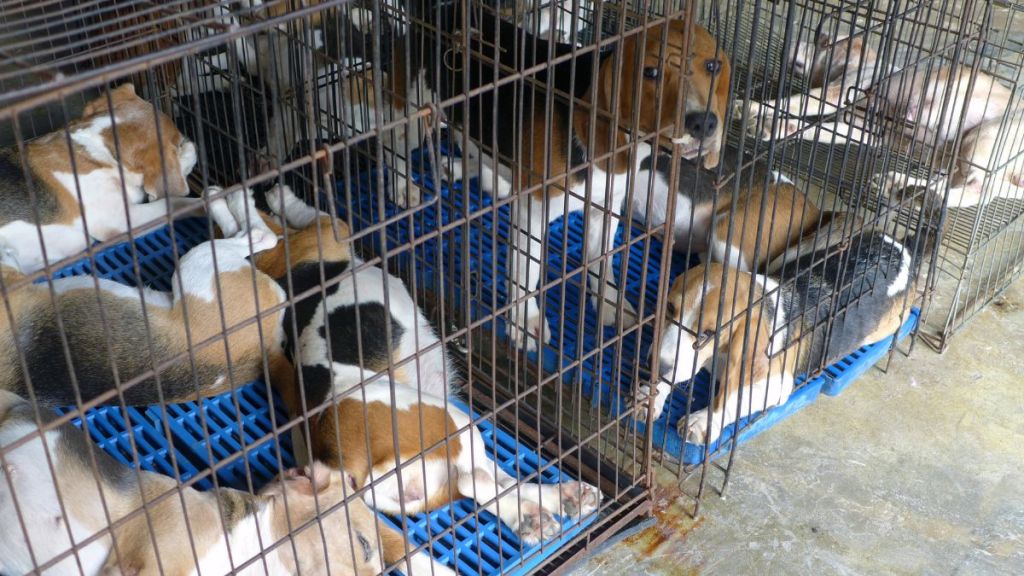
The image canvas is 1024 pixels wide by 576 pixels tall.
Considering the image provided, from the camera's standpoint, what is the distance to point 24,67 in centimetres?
156

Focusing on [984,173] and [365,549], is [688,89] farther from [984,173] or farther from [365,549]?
[984,173]

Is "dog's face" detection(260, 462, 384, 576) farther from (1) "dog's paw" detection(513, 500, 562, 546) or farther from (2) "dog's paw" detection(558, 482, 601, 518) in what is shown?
(2) "dog's paw" detection(558, 482, 601, 518)

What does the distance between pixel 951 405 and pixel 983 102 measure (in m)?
1.42

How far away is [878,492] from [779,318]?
646mm

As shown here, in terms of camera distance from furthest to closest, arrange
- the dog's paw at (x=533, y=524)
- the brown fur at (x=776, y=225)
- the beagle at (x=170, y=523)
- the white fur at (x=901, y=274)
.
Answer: the brown fur at (x=776, y=225), the white fur at (x=901, y=274), the dog's paw at (x=533, y=524), the beagle at (x=170, y=523)

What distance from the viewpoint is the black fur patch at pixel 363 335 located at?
291cm

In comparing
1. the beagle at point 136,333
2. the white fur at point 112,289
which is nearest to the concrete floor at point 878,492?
the beagle at point 136,333

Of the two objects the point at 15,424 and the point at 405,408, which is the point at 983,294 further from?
the point at 15,424

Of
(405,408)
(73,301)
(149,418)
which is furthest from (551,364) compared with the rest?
(73,301)

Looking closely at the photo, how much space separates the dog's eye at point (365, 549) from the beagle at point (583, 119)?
626 millimetres

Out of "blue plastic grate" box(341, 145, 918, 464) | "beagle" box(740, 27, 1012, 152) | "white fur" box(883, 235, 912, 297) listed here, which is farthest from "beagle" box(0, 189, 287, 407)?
"white fur" box(883, 235, 912, 297)

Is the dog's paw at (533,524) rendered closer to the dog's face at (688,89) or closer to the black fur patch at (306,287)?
the black fur patch at (306,287)

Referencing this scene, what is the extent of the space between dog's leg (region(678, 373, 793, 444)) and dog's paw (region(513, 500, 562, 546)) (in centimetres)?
50

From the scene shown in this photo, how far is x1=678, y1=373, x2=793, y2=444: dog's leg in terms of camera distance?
3080 millimetres
